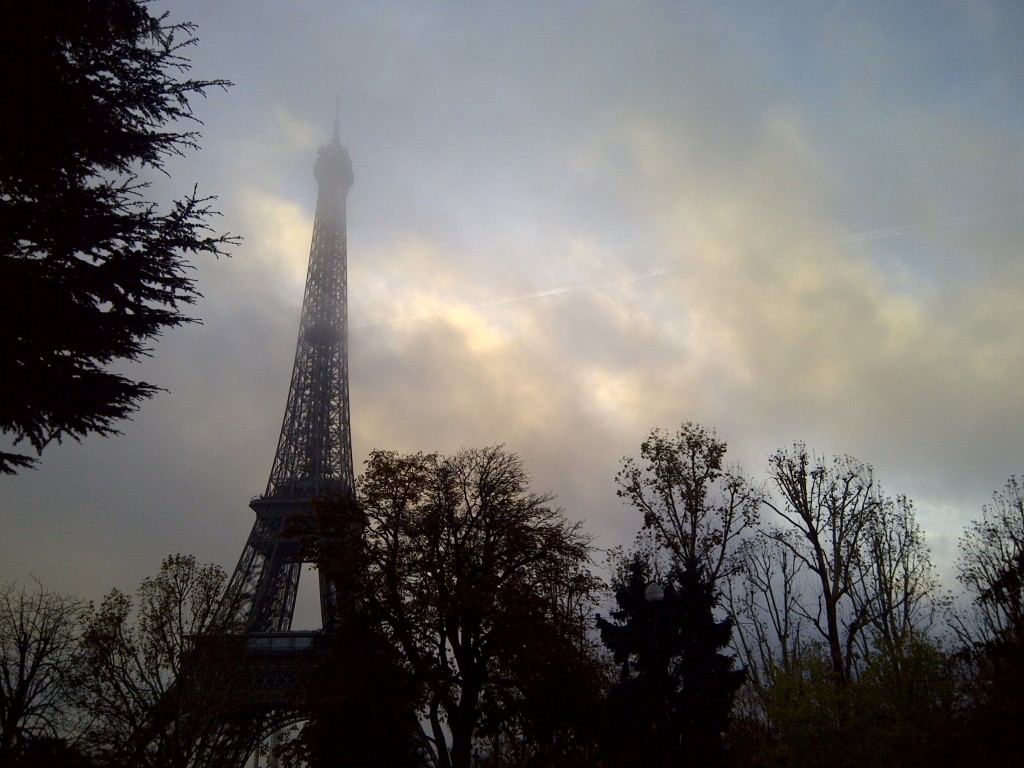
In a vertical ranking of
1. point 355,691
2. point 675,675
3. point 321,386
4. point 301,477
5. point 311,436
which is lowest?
point 355,691

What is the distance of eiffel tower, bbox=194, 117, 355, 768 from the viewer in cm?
4434

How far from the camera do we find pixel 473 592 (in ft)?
61.3

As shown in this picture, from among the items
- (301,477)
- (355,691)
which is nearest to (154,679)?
(355,691)

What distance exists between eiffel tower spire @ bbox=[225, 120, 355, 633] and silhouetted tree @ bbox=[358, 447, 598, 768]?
23.6m

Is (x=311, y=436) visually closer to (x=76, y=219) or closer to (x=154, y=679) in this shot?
(x=154, y=679)

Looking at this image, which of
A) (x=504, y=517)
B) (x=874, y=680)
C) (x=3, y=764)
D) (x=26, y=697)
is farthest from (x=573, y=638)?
(x=26, y=697)

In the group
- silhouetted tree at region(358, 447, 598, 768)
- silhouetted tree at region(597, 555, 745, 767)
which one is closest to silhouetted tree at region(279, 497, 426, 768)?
silhouetted tree at region(358, 447, 598, 768)

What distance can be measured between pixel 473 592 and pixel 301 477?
4112 centimetres

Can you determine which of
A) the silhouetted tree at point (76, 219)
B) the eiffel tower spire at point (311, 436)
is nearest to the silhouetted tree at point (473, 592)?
the silhouetted tree at point (76, 219)

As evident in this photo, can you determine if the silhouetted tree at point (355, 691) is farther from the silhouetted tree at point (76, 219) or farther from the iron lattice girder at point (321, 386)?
the iron lattice girder at point (321, 386)

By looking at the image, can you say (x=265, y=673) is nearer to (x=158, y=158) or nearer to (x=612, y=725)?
(x=612, y=725)

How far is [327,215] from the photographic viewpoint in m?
75.4

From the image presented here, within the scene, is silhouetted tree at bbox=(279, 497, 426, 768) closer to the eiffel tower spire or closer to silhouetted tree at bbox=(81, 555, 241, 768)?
silhouetted tree at bbox=(81, 555, 241, 768)

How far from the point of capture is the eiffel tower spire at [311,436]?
52188 mm
